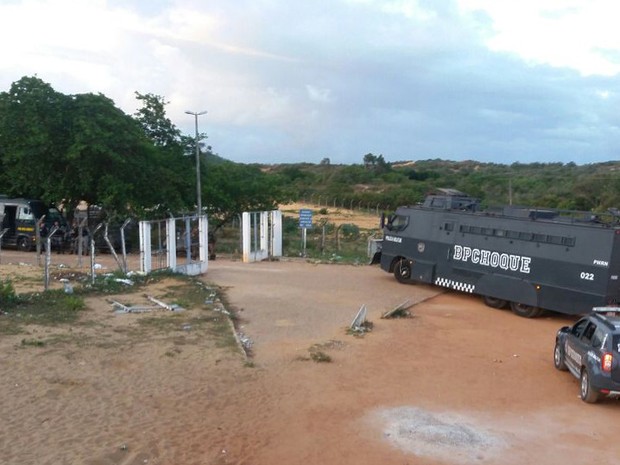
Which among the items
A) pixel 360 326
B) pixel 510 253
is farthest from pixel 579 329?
pixel 510 253

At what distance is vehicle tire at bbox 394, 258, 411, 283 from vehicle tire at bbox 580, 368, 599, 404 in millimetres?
11817

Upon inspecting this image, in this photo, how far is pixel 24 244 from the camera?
30.8 meters

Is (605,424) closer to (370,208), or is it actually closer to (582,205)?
(582,205)

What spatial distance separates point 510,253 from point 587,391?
8.28m

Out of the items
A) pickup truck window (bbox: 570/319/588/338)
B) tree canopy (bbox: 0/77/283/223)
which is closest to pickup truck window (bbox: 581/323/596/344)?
pickup truck window (bbox: 570/319/588/338)

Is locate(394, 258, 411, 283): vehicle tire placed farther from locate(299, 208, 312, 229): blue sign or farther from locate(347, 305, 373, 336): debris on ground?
locate(299, 208, 312, 229): blue sign

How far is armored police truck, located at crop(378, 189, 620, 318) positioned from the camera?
53.5ft

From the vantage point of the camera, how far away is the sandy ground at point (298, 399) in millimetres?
7871

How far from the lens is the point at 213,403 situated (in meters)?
9.41

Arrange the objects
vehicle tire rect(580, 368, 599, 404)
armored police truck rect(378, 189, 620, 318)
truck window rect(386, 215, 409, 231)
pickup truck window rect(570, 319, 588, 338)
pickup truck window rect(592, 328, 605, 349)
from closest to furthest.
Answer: pickup truck window rect(592, 328, 605, 349) < vehicle tire rect(580, 368, 599, 404) < pickup truck window rect(570, 319, 588, 338) < armored police truck rect(378, 189, 620, 318) < truck window rect(386, 215, 409, 231)

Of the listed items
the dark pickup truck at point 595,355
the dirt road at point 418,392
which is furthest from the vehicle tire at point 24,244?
the dark pickup truck at point 595,355

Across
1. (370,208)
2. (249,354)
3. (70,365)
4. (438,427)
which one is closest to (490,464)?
(438,427)

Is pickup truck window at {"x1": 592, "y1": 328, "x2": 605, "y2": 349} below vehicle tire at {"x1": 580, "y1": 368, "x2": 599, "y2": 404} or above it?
above

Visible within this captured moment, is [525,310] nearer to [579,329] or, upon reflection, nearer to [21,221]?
[579,329]
